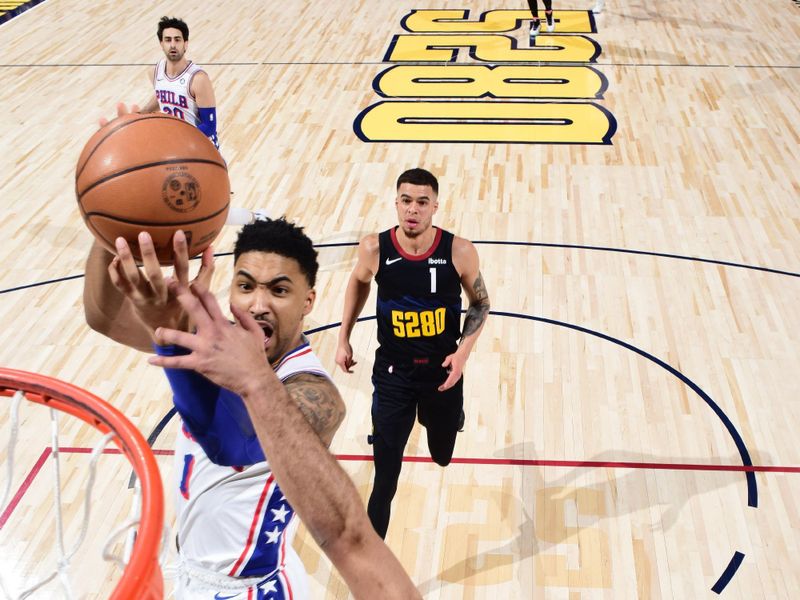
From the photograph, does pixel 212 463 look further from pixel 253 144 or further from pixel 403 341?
pixel 253 144

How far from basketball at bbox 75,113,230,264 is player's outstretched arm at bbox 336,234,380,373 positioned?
6.31ft

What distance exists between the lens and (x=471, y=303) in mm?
4934

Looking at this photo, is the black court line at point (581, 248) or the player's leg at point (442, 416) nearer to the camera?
the player's leg at point (442, 416)

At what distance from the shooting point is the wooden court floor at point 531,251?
4.89 m

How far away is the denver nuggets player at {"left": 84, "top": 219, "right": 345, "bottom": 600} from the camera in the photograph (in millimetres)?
2809

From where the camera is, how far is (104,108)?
1085 centimetres

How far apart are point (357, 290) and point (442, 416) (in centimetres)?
85

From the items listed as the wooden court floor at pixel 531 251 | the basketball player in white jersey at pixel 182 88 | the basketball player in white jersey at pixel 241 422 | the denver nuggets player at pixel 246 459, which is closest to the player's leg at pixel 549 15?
the wooden court floor at pixel 531 251

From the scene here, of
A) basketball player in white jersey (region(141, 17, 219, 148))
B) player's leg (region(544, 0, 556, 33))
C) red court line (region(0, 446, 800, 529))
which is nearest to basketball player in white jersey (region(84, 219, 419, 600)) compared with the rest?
red court line (region(0, 446, 800, 529))

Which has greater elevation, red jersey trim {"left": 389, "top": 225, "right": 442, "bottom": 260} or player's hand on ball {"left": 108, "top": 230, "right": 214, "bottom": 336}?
player's hand on ball {"left": 108, "top": 230, "right": 214, "bottom": 336}

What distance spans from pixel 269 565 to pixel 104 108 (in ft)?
29.6

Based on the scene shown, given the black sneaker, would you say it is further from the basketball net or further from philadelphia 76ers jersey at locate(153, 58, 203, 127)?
the basketball net

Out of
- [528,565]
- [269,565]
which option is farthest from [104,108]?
[269,565]

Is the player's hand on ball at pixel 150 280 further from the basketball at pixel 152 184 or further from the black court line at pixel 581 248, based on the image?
the black court line at pixel 581 248
